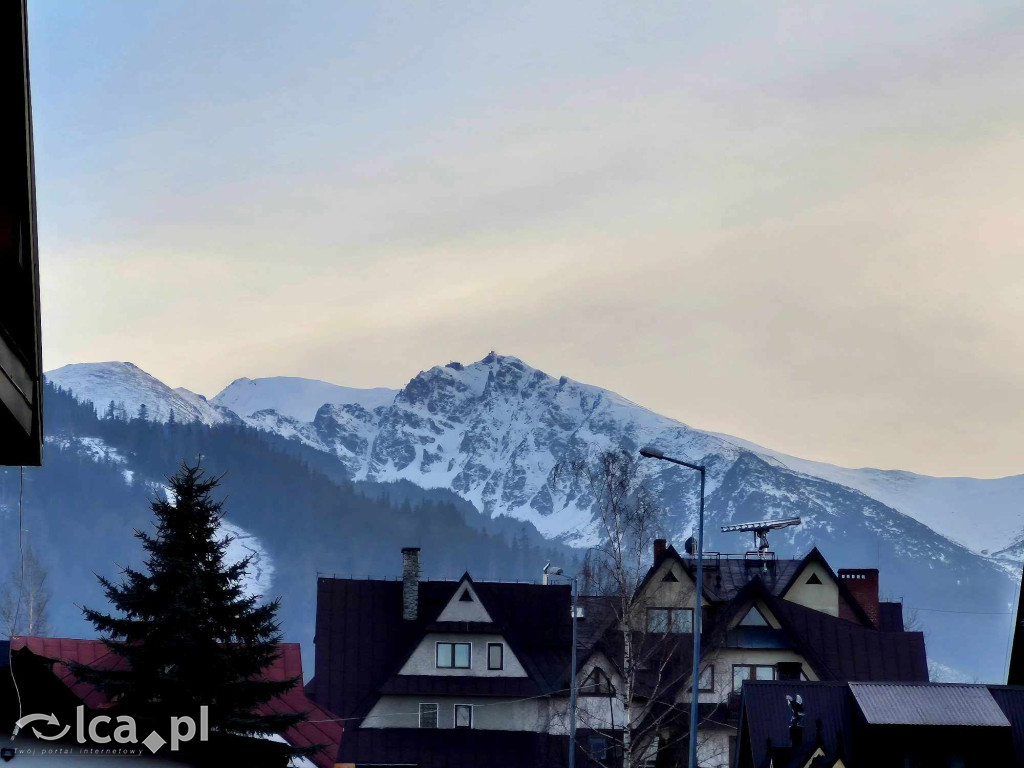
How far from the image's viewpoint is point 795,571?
68562 mm

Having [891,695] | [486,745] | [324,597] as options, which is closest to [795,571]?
[486,745]

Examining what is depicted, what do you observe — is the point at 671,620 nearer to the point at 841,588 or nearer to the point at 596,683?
the point at 596,683

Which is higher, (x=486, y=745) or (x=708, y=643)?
(x=708, y=643)

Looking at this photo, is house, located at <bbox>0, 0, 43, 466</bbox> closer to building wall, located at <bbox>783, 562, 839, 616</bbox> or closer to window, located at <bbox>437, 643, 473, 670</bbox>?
window, located at <bbox>437, 643, 473, 670</bbox>

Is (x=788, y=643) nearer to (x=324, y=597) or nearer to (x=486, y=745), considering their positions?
(x=486, y=745)

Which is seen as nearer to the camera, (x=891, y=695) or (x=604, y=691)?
(x=891, y=695)

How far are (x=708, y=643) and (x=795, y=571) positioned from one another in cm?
1155

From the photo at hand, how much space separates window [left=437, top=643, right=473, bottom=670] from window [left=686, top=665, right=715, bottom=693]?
1046 cm

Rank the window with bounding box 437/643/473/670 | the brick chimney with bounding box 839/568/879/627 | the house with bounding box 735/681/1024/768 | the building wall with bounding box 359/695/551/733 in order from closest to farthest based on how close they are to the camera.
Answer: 1. the house with bounding box 735/681/1024/768
2. the building wall with bounding box 359/695/551/733
3. the window with bounding box 437/643/473/670
4. the brick chimney with bounding box 839/568/879/627

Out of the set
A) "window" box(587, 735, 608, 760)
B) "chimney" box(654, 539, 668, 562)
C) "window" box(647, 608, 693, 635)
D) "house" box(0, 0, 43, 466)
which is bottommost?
"window" box(587, 735, 608, 760)

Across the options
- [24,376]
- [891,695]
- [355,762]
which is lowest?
[355,762]

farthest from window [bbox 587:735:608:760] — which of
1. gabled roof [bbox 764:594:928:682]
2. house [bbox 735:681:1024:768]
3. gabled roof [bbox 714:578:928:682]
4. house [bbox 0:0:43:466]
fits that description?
house [bbox 0:0:43:466]

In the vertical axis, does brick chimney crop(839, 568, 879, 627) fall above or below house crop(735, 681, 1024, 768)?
above

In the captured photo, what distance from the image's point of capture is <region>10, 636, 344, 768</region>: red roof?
38750mm
